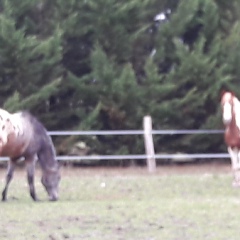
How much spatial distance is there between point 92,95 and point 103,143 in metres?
1.20

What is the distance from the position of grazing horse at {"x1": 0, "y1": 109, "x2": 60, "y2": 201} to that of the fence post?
5617mm

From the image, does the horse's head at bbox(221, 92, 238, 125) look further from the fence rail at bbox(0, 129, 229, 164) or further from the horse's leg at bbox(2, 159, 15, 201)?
the fence rail at bbox(0, 129, 229, 164)

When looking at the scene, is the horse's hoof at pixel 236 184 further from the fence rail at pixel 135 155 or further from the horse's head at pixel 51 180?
the fence rail at pixel 135 155

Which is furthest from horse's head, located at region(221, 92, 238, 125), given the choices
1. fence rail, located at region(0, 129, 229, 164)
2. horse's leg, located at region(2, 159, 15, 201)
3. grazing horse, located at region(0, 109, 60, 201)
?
fence rail, located at region(0, 129, 229, 164)

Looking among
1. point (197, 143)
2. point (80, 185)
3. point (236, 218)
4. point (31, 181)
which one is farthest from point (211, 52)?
point (236, 218)

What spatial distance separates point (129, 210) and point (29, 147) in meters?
2.40

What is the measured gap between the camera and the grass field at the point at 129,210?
32.4 ft

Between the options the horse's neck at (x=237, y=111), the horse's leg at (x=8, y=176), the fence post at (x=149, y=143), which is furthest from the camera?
the fence post at (x=149, y=143)

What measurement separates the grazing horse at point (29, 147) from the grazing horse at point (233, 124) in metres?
3.26

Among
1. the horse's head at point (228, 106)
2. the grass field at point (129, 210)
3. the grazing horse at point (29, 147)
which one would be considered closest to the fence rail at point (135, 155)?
Answer: the grass field at point (129, 210)

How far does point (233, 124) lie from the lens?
51.1 ft

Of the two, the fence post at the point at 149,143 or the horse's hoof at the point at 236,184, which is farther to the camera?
the fence post at the point at 149,143

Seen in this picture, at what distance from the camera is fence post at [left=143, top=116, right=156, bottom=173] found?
19.2m

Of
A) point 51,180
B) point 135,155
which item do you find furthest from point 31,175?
point 135,155
